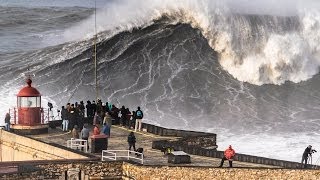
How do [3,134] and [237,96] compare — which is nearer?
[3,134]

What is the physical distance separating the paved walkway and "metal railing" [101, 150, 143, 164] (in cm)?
20

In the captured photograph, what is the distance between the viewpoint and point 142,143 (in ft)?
73.1

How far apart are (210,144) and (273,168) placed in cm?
479

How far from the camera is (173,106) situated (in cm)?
3694

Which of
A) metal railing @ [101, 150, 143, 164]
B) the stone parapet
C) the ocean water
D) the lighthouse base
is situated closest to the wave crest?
the ocean water

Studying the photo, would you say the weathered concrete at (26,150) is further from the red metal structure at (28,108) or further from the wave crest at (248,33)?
the wave crest at (248,33)

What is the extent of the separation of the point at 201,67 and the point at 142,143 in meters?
21.0

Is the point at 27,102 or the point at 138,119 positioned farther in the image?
the point at 138,119

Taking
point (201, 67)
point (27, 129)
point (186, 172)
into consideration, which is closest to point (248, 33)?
point (201, 67)

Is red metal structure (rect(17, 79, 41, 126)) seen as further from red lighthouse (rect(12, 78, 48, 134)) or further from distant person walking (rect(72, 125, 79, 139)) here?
distant person walking (rect(72, 125, 79, 139))

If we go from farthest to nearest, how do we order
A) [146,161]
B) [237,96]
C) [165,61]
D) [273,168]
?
1. [165,61]
2. [237,96]
3. [146,161]
4. [273,168]

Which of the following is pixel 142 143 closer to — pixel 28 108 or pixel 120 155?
pixel 120 155

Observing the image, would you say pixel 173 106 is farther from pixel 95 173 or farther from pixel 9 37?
pixel 9 37

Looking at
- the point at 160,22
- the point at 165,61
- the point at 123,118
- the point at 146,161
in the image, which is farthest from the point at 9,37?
the point at 146,161
